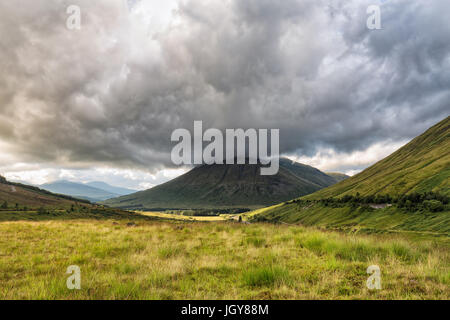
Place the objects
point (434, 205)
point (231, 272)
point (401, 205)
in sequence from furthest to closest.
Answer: point (401, 205) < point (434, 205) < point (231, 272)

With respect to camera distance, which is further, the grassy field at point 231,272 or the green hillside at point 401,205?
the green hillside at point 401,205

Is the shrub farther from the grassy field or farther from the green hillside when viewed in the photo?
the grassy field

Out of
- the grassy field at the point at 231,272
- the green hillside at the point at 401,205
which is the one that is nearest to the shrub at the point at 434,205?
the green hillside at the point at 401,205

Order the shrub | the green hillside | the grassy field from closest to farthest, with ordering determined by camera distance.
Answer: the grassy field
the green hillside
the shrub

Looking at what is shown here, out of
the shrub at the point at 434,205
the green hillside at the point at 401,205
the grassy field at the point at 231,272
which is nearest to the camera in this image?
the grassy field at the point at 231,272

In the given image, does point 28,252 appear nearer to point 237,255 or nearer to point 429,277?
point 237,255

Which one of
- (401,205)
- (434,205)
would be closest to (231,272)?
(434,205)

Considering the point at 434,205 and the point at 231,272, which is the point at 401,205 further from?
the point at 231,272

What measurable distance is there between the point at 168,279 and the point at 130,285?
1.14 metres

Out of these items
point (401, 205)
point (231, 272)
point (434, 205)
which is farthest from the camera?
point (401, 205)

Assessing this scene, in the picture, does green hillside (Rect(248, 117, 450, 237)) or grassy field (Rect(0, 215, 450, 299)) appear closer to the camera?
grassy field (Rect(0, 215, 450, 299))

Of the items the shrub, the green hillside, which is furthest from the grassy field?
the shrub

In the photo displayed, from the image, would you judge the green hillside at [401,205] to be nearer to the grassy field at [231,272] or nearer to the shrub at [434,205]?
the shrub at [434,205]
